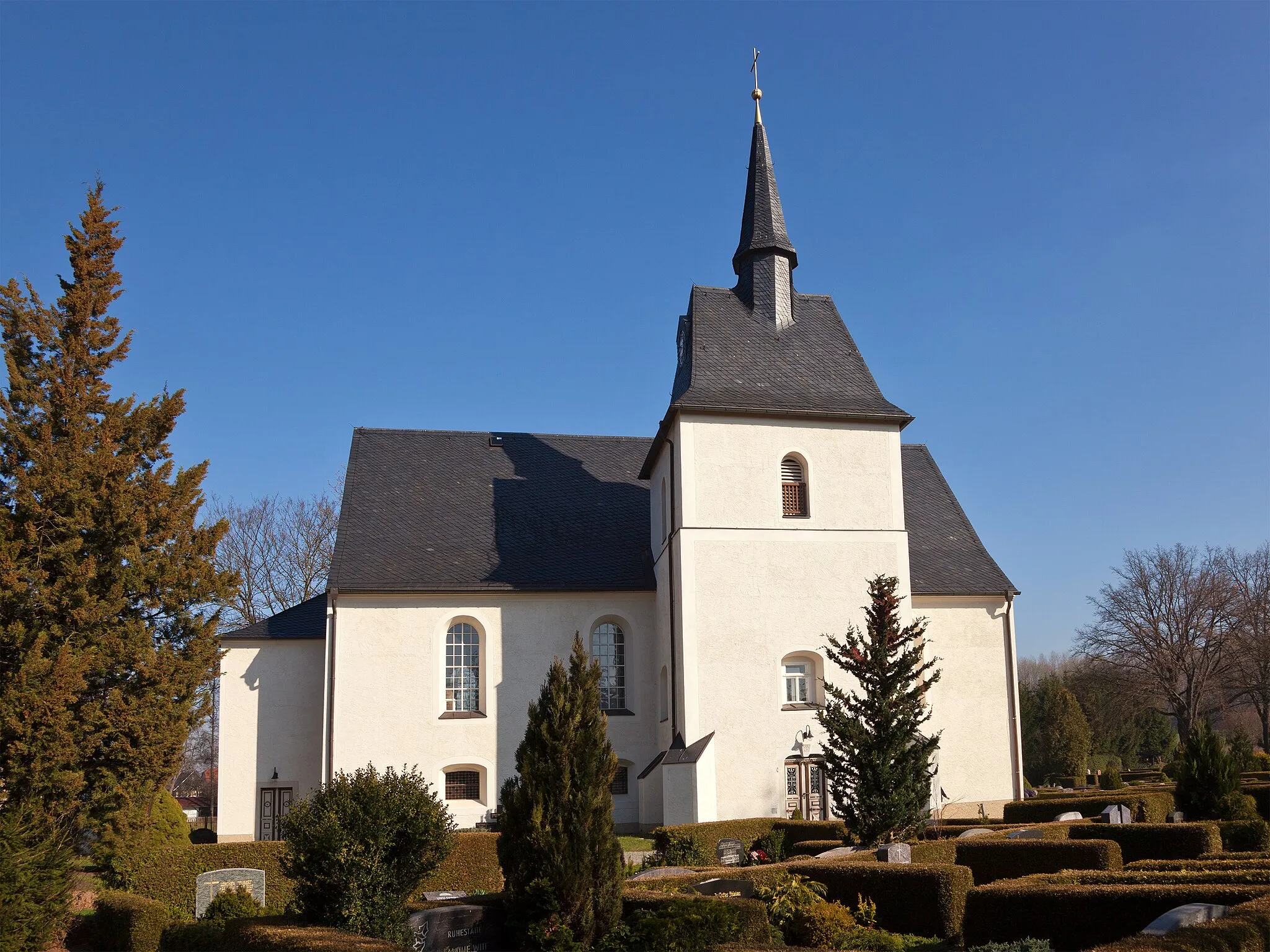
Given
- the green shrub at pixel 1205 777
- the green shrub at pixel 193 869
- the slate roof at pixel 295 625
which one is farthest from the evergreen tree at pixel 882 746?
the slate roof at pixel 295 625

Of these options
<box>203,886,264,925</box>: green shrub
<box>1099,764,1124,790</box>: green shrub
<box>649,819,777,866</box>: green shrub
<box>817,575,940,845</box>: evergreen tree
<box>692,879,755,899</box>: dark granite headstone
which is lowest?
<box>1099,764,1124,790</box>: green shrub

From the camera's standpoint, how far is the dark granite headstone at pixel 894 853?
15.3 m

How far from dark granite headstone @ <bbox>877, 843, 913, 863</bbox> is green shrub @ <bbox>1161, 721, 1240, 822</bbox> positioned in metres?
9.07

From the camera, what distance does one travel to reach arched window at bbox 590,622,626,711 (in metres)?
27.8

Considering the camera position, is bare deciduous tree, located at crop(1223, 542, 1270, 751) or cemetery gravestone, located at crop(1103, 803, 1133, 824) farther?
bare deciduous tree, located at crop(1223, 542, 1270, 751)

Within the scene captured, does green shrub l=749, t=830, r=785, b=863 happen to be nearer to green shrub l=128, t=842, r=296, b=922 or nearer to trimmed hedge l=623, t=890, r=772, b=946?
trimmed hedge l=623, t=890, r=772, b=946

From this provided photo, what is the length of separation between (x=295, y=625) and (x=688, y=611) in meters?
10.6

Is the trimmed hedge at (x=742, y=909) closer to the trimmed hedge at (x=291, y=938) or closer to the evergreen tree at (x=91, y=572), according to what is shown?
the trimmed hedge at (x=291, y=938)

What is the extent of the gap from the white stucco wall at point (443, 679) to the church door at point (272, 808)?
2.25 m

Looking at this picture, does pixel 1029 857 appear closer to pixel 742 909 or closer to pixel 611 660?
pixel 742 909

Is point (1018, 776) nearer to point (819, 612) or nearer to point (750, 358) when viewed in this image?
point (819, 612)

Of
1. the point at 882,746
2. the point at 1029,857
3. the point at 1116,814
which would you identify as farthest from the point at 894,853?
the point at 1116,814

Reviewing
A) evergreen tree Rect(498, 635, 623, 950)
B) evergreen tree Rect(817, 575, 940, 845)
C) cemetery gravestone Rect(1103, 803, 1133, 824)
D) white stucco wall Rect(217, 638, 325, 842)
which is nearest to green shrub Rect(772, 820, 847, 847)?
evergreen tree Rect(817, 575, 940, 845)

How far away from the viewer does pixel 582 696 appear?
1322 cm
